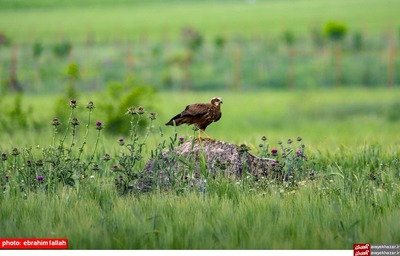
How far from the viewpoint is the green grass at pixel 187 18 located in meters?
53.9

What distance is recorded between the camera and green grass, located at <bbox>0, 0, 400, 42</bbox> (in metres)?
53.9

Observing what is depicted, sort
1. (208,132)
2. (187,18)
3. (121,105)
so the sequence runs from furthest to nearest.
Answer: (187,18), (208,132), (121,105)

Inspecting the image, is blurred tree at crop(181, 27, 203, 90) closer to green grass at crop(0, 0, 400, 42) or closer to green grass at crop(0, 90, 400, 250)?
green grass at crop(0, 0, 400, 42)

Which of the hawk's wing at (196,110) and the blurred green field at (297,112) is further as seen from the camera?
the blurred green field at (297,112)

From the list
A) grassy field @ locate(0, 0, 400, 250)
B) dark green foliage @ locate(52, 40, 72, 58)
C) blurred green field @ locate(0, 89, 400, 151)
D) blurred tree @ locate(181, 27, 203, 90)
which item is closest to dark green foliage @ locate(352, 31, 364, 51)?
grassy field @ locate(0, 0, 400, 250)

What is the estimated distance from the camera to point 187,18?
65.8 meters

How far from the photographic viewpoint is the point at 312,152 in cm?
1005

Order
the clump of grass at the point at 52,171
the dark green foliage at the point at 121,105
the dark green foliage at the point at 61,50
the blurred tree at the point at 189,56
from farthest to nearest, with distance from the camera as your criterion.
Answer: the dark green foliage at the point at 61,50 → the blurred tree at the point at 189,56 → the dark green foliage at the point at 121,105 → the clump of grass at the point at 52,171

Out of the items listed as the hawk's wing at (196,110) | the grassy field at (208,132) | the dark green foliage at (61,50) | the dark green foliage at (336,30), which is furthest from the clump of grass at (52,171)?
the dark green foliage at (336,30)

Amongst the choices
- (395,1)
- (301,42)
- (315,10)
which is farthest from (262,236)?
(315,10)

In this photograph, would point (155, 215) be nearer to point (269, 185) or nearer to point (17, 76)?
point (269, 185)

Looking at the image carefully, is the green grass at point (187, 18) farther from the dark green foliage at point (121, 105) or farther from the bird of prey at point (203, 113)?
the bird of prey at point (203, 113)

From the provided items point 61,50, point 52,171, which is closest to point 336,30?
point 61,50

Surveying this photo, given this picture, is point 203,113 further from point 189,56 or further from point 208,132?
point 189,56
